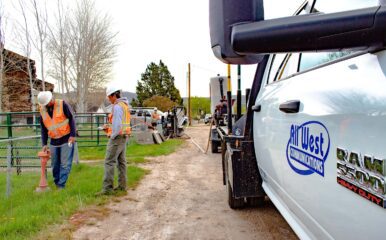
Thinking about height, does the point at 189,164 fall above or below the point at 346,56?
below

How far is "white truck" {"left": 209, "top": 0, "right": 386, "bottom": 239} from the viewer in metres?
1.12

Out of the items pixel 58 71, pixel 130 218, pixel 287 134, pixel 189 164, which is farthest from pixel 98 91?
pixel 287 134

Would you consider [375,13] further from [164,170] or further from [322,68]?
[164,170]

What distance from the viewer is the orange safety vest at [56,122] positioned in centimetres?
572

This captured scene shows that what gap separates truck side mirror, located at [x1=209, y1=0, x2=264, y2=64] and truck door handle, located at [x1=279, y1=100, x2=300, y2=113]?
884 millimetres

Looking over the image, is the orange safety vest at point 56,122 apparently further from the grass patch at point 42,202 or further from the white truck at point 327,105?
the white truck at point 327,105

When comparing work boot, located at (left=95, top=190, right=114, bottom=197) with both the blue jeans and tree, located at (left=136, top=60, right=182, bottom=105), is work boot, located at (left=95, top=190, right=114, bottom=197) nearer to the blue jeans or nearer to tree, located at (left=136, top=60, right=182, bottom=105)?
the blue jeans

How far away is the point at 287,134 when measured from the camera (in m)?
2.35

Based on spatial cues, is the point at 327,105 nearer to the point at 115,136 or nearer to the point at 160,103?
the point at 115,136

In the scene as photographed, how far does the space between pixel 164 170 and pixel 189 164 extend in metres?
1.10

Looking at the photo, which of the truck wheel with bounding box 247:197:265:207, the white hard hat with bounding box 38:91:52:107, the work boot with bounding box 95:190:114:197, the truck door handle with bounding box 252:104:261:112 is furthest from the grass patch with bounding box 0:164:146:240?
the truck door handle with bounding box 252:104:261:112

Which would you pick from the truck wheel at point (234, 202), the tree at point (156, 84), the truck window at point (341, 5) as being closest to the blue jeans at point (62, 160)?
the truck wheel at point (234, 202)

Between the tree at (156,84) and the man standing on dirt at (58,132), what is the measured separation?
51.5 metres

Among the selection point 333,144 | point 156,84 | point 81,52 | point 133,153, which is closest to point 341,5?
point 333,144
